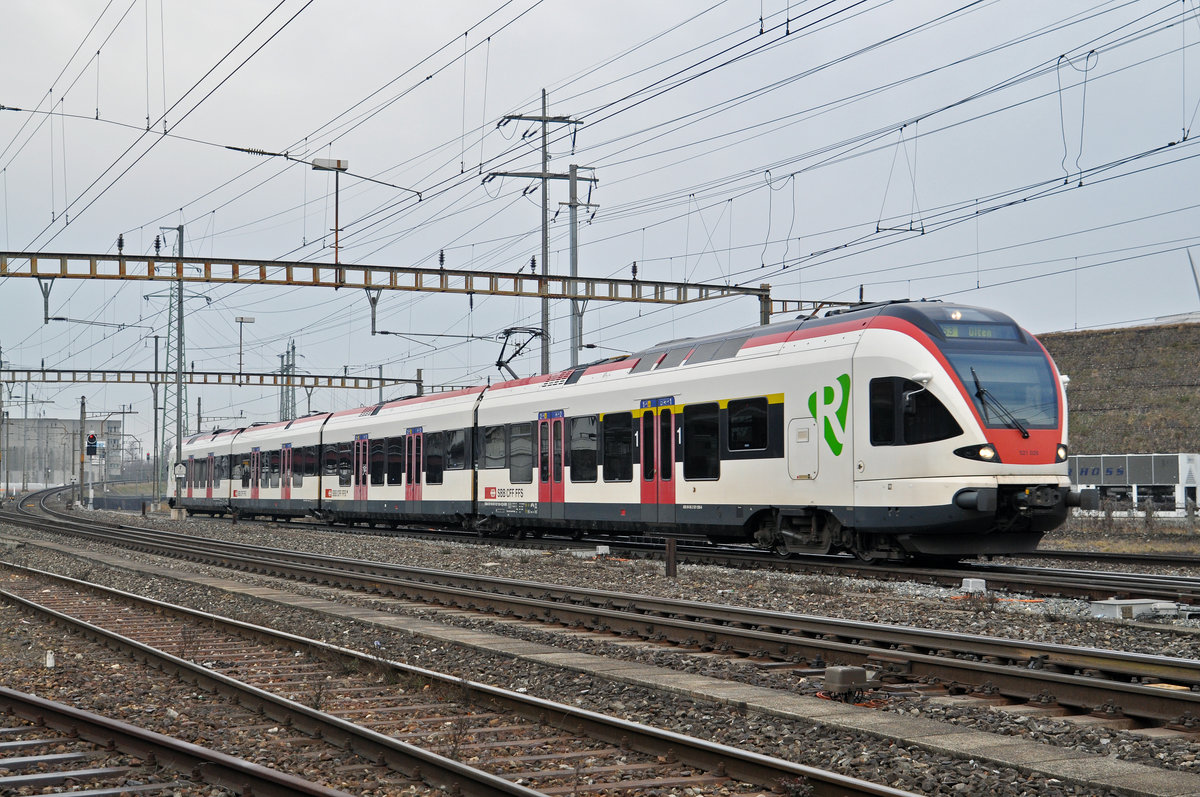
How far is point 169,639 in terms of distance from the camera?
12211 mm

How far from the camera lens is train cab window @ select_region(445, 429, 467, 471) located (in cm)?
2773

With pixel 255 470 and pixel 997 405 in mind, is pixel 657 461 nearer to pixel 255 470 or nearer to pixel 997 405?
pixel 997 405

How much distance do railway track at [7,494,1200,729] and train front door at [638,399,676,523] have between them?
184 inches

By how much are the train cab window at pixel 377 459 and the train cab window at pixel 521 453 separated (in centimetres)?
723

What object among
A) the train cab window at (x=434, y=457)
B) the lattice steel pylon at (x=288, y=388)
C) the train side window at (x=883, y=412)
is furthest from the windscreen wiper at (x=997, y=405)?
the lattice steel pylon at (x=288, y=388)

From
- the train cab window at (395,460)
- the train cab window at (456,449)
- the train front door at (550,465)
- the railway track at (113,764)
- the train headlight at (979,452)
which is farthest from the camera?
the train cab window at (395,460)

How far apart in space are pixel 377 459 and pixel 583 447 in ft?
36.6

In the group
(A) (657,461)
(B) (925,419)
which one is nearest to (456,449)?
(A) (657,461)

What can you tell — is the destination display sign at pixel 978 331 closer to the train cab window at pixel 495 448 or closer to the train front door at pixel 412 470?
the train cab window at pixel 495 448

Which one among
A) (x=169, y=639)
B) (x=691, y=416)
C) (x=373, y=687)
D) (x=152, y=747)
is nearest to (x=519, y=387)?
(x=691, y=416)

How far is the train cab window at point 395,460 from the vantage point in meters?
30.9

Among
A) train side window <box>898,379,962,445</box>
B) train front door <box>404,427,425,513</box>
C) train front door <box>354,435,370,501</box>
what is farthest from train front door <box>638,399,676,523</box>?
train front door <box>354,435,370,501</box>

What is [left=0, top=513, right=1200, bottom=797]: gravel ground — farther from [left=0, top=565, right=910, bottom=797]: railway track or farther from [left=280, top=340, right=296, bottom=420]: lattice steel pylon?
[left=280, top=340, right=296, bottom=420]: lattice steel pylon

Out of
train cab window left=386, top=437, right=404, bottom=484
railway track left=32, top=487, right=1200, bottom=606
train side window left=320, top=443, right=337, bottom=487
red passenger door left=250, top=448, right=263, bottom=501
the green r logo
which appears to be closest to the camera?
railway track left=32, top=487, right=1200, bottom=606
